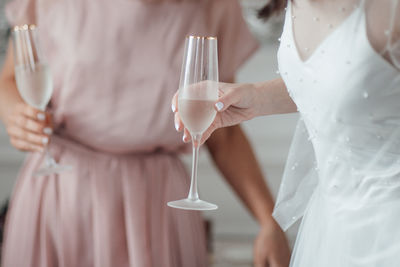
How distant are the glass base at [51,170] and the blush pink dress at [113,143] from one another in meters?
0.06

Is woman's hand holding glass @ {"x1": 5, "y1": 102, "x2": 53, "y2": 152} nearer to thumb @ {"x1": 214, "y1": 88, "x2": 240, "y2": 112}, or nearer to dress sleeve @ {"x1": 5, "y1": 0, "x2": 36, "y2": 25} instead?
dress sleeve @ {"x1": 5, "y1": 0, "x2": 36, "y2": 25}

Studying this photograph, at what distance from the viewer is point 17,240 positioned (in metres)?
1.43

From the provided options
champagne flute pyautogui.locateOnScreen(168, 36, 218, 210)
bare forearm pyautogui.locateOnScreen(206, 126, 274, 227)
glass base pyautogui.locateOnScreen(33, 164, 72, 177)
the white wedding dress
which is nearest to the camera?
the white wedding dress

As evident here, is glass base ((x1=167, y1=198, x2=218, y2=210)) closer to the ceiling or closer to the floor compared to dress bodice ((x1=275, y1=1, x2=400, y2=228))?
closer to the floor

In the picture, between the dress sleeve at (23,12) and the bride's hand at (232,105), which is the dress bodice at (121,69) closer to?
the dress sleeve at (23,12)

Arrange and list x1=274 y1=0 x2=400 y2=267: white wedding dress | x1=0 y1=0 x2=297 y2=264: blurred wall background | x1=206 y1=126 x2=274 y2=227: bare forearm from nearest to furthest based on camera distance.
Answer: x1=274 y1=0 x2=400 y2=267: white wedding dress, x1=206 y1=126 x2=274 y2=227: bare forearm, x1=0 y1=0 x2=297 y2=264: blurred wall background

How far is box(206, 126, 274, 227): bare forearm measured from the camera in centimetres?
140

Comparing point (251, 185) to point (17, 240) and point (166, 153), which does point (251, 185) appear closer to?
point (166, 153)

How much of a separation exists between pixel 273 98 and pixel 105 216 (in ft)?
1.91

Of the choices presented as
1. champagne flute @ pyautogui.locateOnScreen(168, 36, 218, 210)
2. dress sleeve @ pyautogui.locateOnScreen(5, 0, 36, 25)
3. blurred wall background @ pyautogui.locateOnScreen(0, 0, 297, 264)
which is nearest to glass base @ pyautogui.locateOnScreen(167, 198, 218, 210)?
champagne flute @ pyautogui.locateOnScreen(168, 36, 218, 210)

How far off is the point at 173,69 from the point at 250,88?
0.47 metres

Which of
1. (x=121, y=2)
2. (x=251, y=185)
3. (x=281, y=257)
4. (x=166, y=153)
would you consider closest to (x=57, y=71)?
(x=121, y=2)

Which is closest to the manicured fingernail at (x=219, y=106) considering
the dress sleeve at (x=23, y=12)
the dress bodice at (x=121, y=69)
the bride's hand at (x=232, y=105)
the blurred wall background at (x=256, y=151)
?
the bride's hand at (x=232, y=105)

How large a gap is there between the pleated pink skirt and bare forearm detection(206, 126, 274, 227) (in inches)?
4.7
